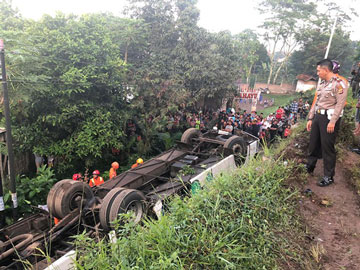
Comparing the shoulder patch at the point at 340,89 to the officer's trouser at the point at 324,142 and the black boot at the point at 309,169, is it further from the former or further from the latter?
the black boot at the point at 309,169

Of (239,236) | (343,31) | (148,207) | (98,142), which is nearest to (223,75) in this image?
(98,142)

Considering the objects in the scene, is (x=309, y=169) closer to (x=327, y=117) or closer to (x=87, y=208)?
(x=327, y=117)

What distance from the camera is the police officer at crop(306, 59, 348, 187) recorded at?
3.84 m

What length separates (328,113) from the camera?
157 inches

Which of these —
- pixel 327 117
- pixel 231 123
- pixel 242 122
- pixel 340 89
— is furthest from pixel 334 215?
pixel 242 122

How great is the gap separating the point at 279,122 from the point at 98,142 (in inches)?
323

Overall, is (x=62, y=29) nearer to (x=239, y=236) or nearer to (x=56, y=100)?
(x=56, y=100)

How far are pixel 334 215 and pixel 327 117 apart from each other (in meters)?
1.39

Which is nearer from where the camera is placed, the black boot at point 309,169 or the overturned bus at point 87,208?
the overturned bus at point 87,208

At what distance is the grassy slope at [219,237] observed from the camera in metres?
2.33

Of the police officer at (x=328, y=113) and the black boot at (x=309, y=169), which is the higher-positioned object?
the police officer at (x=328, y=113)

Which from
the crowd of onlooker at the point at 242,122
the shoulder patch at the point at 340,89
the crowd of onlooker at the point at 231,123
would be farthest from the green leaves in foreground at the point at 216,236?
the crowd of onlooker at the point at 231,123

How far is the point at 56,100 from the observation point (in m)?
9.75

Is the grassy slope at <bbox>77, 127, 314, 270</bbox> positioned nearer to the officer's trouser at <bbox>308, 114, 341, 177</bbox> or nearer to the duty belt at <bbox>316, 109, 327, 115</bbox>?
the officer's trouser at <bbox>308, 114, 341, 177</bbox>
